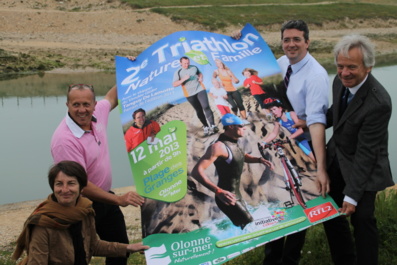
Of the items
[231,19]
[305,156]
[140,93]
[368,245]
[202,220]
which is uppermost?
[231,19]

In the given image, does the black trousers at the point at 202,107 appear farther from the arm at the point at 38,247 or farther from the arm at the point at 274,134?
the arm at the point at 38,247

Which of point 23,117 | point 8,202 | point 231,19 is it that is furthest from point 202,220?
point 231,19

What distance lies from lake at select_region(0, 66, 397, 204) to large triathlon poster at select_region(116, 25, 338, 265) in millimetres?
6144

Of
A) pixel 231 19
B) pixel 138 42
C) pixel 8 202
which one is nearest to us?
pixel 8 202

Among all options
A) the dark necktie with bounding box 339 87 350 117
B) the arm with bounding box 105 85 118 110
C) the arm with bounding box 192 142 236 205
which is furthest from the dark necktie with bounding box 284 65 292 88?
the arm with bounding box 105 85 118 110

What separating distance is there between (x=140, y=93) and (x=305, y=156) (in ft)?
3.70

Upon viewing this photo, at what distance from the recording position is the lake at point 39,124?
410 inches

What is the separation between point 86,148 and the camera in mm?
3527

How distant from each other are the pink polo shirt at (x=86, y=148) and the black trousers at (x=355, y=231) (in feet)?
4.55

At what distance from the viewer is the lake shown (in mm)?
10422

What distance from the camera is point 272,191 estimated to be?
148 inches

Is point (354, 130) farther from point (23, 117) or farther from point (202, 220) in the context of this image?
point (23, 117)

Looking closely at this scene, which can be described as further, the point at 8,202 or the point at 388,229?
the point at 8,202

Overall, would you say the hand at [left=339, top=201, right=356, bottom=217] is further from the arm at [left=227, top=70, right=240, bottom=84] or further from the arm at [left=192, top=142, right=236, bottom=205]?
→ the arm at [left=227, top=70, right=240, bottom=84]
